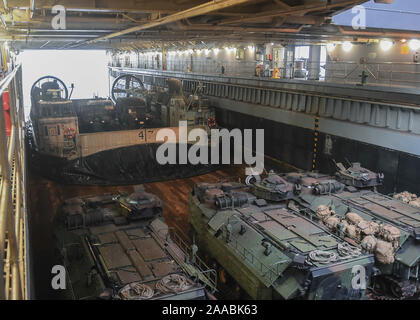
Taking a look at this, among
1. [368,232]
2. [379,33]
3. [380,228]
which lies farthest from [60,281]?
[379,33]

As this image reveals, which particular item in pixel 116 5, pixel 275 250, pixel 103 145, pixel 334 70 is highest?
pixel 116 5

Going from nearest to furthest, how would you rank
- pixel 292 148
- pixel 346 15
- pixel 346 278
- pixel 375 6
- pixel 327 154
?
pixel 346 278 < pixel 346 15 < pixel 375 6 < pixel 327 154 < pixel 292 148

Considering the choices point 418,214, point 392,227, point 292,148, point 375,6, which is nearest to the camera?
point 392,227

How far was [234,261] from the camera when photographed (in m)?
8.01

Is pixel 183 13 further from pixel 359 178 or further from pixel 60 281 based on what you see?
pixel 359 178

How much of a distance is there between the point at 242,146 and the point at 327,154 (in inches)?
210

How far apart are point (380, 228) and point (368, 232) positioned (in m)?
0.30

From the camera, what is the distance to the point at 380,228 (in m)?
8.25

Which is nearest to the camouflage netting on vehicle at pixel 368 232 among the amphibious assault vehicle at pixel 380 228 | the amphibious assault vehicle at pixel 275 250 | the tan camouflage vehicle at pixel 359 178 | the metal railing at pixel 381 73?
the amphibious assault vehicle at pixel 380 228

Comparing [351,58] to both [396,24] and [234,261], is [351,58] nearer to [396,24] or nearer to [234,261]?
[396,24]

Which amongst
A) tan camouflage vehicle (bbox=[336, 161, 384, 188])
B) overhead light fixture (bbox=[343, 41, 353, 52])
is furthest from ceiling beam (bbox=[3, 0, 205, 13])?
overhead light fixture (bbox=[343, 41, 353, 52])

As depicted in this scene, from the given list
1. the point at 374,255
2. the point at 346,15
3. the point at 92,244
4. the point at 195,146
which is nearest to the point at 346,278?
the point at 374,255

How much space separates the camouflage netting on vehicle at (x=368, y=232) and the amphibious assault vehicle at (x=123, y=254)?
3011 mm

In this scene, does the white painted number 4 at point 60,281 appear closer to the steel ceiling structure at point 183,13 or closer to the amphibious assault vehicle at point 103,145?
the steel ceiling structure at point 183,13
